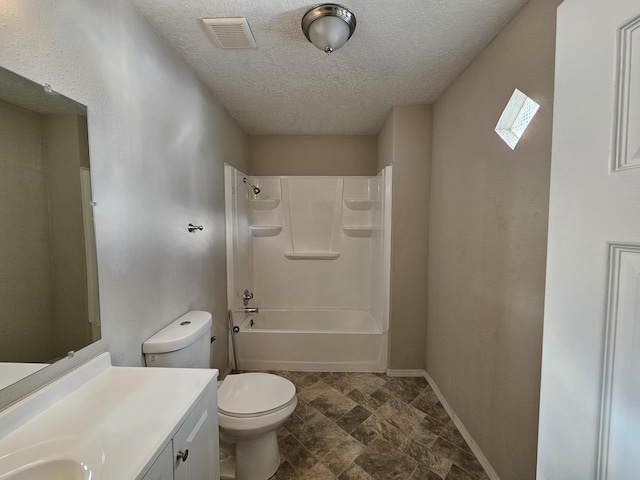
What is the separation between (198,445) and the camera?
0.96 metres

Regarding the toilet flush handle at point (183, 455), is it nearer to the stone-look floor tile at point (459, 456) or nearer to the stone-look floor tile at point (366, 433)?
the stone-look floor tile at point (366, 433)

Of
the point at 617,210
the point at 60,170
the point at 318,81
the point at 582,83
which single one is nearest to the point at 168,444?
the point at 60,170

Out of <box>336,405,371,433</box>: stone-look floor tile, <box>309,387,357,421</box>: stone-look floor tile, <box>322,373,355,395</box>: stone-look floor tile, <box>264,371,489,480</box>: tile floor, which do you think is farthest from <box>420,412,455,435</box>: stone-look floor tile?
<box>322,373,355,395</box>: stone-look floor tile

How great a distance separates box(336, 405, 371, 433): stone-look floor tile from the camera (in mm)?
1907

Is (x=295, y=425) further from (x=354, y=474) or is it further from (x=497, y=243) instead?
(x=497, y=243)

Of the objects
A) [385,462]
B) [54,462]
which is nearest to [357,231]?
[385,462]

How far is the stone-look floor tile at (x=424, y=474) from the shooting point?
5.03 ft

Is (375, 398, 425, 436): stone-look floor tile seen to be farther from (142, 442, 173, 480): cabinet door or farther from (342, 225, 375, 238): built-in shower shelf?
(342, 225, 375, 238): built-in shower shelf

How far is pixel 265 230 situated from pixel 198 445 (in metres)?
2.55

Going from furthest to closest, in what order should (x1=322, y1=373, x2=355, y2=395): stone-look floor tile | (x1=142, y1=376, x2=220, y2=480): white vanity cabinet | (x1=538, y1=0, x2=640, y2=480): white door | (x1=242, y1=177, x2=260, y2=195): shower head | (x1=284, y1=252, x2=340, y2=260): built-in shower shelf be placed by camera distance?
1. (x1=284, y1=252, x2=340, y2=260): built-in shower shelf
2. (x1=242, y1=177, x2=260, y2=195): shower head
3. (x1=322, y1=373, x2=355, y2=395): stone-look floor tile
4. (x1=142, y1=376, x2=220, y2=480): white vanity cabinet
5. (x1=538, y1=0, x2=640, y2=480): white door

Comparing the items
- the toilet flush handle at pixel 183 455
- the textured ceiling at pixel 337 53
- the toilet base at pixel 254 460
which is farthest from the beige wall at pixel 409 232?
the toilet flush handle at pixel 183 455

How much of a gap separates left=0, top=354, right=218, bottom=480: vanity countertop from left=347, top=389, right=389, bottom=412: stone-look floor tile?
1510mm

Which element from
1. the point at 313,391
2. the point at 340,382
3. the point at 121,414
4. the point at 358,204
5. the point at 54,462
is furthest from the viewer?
the point at 358,204

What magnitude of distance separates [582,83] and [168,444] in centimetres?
131
